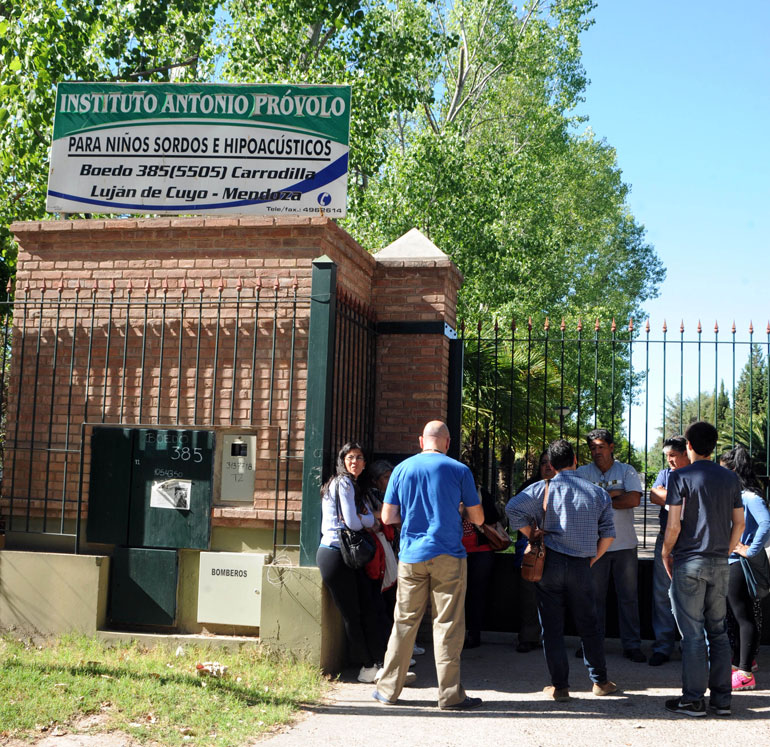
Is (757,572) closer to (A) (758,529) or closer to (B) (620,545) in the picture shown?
(A) (758,529)

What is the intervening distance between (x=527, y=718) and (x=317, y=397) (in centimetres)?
277

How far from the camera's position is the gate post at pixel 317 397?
21.4ft

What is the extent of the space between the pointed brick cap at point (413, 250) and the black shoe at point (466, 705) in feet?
13.2

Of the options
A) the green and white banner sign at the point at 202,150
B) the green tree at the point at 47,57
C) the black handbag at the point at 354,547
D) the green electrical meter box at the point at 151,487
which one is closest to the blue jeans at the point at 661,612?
the black handbag at the point at 354,547

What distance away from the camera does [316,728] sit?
504 centimetres

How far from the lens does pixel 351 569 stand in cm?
616

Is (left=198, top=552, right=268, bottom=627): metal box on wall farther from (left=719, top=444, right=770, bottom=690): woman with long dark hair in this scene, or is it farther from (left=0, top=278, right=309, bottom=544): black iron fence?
(left=719, top=444, right=770, bottom=690): woman with long dark hair

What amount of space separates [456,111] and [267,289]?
64.6 feet

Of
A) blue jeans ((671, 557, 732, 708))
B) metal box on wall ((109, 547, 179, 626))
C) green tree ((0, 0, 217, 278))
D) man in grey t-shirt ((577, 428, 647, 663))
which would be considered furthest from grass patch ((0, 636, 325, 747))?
green tree ((0, 0, 217, 278))

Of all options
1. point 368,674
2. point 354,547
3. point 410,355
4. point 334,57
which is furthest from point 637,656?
point 334,57

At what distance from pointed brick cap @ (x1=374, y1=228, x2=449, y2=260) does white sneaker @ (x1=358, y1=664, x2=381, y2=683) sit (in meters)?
3.72

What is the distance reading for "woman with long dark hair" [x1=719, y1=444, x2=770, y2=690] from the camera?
19.6 ft

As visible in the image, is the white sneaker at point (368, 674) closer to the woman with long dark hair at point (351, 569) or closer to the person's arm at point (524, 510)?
the woman with long dark hair at point (351, 569)

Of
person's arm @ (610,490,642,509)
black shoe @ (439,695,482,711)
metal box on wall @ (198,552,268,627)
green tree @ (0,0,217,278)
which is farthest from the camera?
green tree @ (0,0,217,278)
